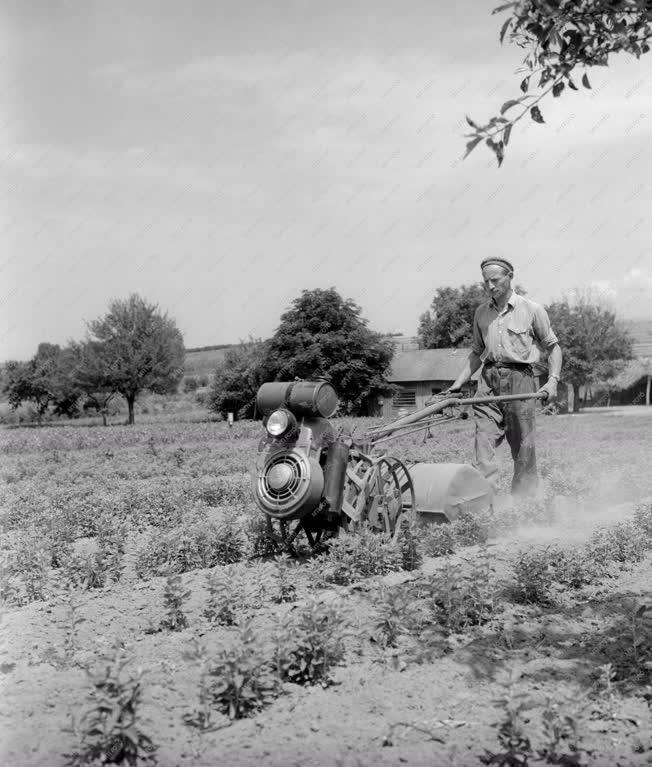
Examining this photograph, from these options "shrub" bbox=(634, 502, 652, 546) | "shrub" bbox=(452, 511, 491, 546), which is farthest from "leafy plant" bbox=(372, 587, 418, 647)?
"shrub" bbox=(634, 502, 652, 546)

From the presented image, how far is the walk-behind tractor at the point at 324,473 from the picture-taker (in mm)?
5426

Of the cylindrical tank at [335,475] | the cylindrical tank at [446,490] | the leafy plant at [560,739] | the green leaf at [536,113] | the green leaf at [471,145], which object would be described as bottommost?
the leafy plant at [560,739]

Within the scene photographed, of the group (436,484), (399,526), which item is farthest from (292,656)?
(436,484)

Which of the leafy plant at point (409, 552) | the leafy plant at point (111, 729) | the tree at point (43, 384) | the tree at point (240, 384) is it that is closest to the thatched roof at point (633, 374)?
the tree at point (240, 384)

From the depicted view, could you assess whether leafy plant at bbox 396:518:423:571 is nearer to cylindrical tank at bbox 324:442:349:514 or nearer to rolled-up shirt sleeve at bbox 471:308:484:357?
cylindrical tank at bbox 324:442:349:514

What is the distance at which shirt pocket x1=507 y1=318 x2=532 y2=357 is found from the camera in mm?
7055

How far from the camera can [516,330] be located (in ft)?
23.1

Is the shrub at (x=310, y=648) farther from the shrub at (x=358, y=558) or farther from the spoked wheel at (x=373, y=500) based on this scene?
the spoked wheel at (x=373, y=500)

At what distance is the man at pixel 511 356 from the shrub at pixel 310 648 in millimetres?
→ 3495

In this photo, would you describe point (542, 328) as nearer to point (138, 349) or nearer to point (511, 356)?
point (511, 356)

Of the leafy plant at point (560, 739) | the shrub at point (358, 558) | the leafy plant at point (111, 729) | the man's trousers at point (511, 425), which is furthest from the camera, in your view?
the man's trousers at point (511, 425)

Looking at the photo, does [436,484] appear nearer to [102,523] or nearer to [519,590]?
[519,590]

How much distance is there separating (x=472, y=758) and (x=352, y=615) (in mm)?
1506

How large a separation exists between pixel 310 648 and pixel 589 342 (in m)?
42.5
